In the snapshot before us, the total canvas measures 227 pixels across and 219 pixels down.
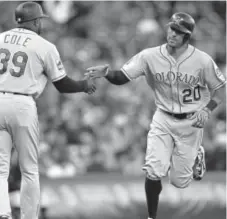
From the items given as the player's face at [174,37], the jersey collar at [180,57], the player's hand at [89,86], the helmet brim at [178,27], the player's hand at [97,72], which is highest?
the helmet brim at [178,27]

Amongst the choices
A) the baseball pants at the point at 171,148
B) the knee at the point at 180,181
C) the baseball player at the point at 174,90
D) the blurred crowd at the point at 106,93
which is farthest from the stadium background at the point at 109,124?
the baseball player at the point at 174,90

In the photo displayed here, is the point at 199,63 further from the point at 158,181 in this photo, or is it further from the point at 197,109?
the point at 158,181

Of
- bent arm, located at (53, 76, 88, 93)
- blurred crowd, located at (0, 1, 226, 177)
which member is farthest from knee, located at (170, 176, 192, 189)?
blurred crowd, located at (0, 1, 226, 177)

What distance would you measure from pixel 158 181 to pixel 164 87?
0.92 m

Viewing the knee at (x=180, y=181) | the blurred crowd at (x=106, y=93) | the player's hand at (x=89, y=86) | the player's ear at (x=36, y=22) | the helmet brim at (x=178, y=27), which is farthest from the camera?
the blurred crowd at (x=106, y=93)

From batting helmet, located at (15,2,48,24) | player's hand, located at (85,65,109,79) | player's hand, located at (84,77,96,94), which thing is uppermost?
batting helmet, located at (15,2,48,24)

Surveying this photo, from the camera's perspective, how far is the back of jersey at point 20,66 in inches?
225

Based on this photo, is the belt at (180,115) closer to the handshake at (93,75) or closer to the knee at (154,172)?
the knee at (154,172)

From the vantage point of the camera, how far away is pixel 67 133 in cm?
1019

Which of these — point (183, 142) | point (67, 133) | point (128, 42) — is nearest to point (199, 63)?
point (183, 142)

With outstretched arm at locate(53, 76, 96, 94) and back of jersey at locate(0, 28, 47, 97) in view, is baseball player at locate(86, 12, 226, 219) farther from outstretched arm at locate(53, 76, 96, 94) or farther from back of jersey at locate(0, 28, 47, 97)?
back of jersey at locate(0, 28, 47, 97)

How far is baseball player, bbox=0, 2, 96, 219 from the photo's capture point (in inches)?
225

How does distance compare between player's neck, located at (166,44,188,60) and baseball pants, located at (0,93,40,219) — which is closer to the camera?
baseball pants, located at (0,93,40,219)

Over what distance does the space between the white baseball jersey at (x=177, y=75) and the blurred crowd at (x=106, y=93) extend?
10.1 feet
